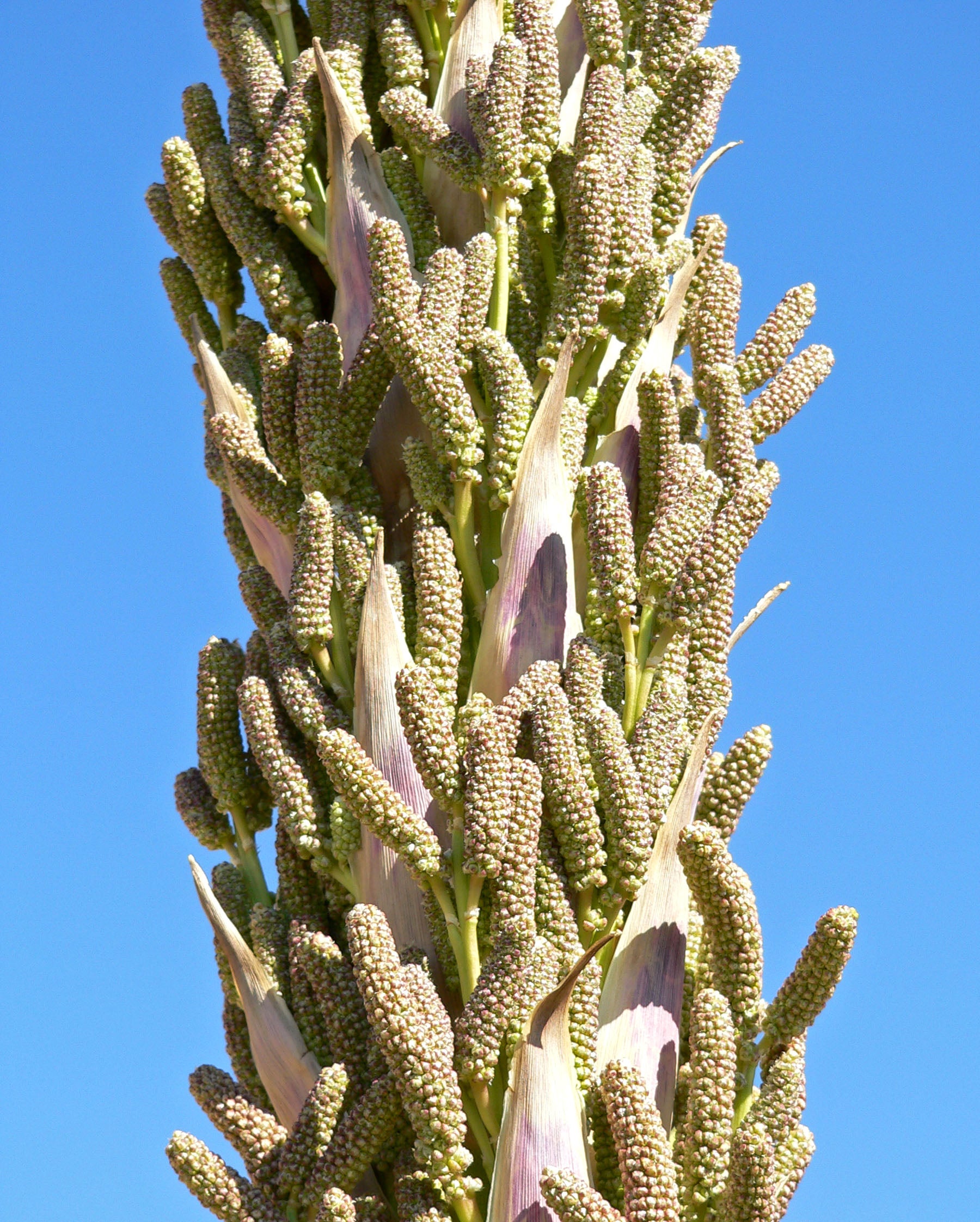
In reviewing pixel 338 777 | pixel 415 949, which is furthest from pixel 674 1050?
pixel 338 777

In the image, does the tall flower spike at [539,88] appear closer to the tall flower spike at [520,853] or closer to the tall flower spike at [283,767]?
the tall flower spike at [283,767]

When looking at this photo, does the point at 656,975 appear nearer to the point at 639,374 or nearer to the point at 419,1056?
the point at 419,1056

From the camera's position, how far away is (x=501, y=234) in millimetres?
3426

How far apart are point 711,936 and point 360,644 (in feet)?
3.16

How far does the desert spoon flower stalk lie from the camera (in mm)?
2678

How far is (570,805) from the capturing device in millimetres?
2807

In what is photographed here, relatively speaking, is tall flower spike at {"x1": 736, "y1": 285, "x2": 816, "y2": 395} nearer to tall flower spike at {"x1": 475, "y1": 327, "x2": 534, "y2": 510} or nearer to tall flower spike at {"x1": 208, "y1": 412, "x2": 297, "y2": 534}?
tall flower spike at {"x1": 475, "y1": 327, "x2": 534, "y2": 510}

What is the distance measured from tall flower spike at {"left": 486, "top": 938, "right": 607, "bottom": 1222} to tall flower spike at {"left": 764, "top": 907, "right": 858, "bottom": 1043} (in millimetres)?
451

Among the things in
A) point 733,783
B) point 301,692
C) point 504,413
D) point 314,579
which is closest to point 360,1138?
point 301,692

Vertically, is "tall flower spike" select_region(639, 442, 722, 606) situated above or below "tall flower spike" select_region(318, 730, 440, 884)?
above

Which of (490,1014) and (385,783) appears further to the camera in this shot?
(385,783)

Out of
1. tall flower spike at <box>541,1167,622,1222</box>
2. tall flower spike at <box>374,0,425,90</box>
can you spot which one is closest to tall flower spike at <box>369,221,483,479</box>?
tall flower spike at <box>374,0,425,90</box>

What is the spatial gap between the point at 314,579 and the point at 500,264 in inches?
36.4

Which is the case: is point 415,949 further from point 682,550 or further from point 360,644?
point 682,550
